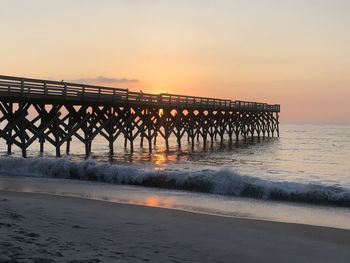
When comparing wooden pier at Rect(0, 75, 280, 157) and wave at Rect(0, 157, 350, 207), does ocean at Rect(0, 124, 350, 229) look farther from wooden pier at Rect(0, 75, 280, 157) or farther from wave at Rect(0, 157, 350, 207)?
wooden pier at Rect(0, 75, 280, 157)

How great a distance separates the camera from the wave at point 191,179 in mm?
11188

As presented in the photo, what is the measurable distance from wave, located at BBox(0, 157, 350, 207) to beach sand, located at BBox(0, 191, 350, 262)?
12.4 ft

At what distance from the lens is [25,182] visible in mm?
13047

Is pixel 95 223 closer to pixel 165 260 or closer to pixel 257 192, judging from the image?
pixel 165 260

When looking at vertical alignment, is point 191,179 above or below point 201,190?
above

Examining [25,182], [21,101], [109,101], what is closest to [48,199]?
[25,182]

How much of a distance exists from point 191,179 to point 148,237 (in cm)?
716

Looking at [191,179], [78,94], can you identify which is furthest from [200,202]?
[78,94]

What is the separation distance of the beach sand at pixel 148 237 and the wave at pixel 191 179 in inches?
149

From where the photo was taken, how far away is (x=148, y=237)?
6.00m

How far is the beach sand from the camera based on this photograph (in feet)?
16.2

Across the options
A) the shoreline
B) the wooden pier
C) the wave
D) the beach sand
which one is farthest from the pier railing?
the beach sand

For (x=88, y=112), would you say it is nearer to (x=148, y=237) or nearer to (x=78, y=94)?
(x=78, y=94)

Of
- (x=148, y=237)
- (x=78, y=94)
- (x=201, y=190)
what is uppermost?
(x=78, y=94)
